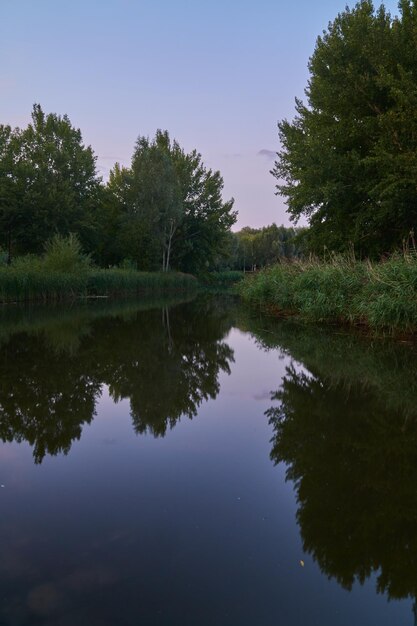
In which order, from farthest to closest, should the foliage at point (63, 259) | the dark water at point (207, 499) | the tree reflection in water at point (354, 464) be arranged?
the foliage at point (63, 259) → the tree reflection in water at point (354, 464) → the dark water at point (207, 499)

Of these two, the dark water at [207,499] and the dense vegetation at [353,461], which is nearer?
the dark water at [207,499]

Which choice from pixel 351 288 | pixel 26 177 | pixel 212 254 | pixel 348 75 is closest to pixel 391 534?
pixel 351 288

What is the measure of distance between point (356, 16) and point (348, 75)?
2668 mm

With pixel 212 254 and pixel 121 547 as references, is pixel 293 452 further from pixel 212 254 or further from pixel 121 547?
pixel 212 254

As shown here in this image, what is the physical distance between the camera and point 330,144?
755 inches

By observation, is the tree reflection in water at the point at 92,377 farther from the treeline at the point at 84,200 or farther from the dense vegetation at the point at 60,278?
the treeline at the point at 84,200

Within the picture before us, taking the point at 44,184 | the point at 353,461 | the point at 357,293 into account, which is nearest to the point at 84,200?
the point at 44,184

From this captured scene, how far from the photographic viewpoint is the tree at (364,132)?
15.8 metres

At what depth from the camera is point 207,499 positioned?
327 cm

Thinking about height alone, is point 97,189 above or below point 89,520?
above

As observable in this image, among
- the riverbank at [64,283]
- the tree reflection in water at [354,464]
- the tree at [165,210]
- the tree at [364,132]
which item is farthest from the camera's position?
the tree at [165,210]

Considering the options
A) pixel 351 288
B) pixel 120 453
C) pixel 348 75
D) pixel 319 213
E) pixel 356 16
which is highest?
pixel 356 16

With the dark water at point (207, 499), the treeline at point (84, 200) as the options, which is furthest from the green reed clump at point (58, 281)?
the dark water at point (207, 499)

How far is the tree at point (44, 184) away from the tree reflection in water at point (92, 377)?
28179mm
